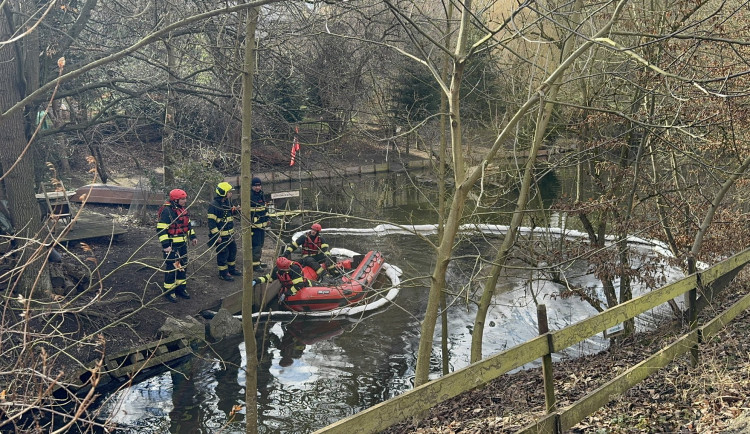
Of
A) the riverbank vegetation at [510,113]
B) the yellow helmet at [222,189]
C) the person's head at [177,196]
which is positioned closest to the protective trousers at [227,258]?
the yellow helmet at [222,189]

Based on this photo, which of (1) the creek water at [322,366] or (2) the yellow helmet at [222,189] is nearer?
(1) the creek water at [322,366]

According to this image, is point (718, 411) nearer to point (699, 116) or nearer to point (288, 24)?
point (699, 116)

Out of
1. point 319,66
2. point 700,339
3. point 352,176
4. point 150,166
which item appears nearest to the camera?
point 700,339

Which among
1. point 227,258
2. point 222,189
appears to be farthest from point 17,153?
point 227,258

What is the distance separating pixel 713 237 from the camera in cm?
830

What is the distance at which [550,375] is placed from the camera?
13.8 ft

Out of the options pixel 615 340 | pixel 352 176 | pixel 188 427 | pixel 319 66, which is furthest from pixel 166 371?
pixel 352 176

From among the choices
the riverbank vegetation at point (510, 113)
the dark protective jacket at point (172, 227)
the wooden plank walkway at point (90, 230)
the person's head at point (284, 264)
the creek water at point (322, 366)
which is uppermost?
the riverbank vegetation at point (510, 113)

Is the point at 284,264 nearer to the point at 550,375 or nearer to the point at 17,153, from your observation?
the point at 17,153

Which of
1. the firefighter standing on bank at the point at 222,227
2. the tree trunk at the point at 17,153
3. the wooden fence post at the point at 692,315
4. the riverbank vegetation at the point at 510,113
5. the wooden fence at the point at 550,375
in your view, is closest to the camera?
the wooden fence at the point at 550,375

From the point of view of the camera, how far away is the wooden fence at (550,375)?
3461 millimetres

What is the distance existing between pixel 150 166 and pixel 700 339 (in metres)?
21.2

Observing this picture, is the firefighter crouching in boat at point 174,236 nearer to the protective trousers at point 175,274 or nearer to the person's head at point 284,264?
the protective trousers at point 175,274

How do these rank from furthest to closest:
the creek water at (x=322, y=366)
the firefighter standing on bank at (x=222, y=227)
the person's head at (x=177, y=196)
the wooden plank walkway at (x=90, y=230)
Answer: the wooden plank walkway at (x=90, y=230), the firefighter standing on bank at (x=222, y=227), the person's head at (x=177, y=196), the creek water at (x=322, y=366)
